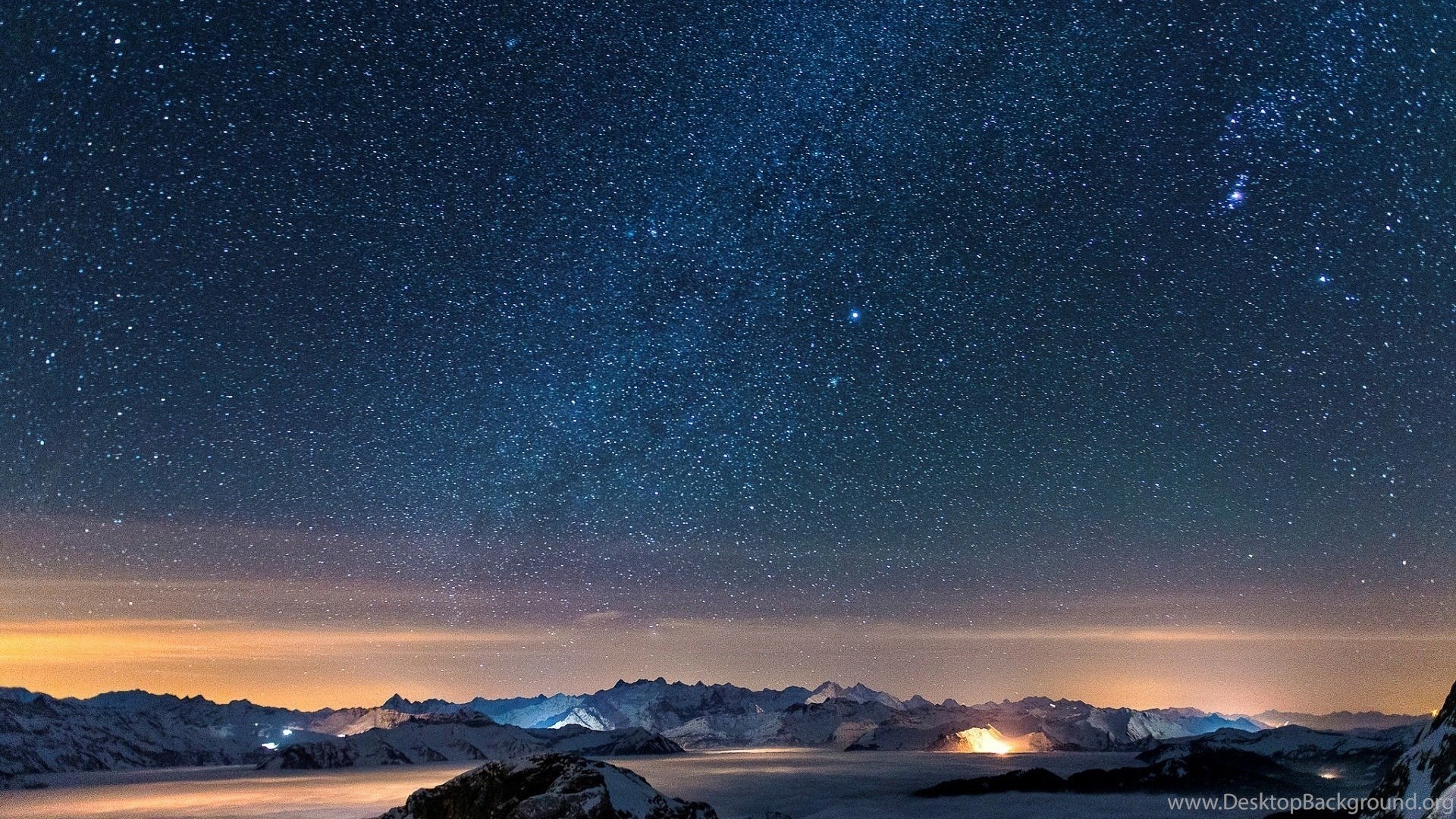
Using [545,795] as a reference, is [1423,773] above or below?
above

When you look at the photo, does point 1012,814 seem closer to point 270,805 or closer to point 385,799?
point 385,799

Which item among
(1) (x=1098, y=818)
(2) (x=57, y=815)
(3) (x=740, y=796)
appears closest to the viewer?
(1) (x=1098, y=818)

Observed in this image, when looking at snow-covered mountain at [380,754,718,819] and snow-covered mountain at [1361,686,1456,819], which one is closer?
snow-covered mountain at [1361,686,1456,819]

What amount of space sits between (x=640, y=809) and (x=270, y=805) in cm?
18851

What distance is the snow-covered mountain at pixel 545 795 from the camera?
101 feet

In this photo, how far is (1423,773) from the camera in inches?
877

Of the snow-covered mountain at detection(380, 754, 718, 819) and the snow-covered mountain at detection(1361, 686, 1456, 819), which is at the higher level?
the snow-covered mountain at detection(1361, 686, 1456, 819)

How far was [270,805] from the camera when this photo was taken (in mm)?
183000

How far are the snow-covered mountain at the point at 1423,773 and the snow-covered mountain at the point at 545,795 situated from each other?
74.8 feet

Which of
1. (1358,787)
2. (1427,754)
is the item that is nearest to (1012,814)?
(1358,787)

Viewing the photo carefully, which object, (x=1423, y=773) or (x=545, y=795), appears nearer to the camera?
(x=1423, y=773)

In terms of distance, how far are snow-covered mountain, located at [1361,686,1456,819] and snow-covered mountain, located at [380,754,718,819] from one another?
22.8 m

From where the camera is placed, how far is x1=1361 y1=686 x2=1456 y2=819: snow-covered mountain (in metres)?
20.8

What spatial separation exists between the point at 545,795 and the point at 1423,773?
2607 cm
